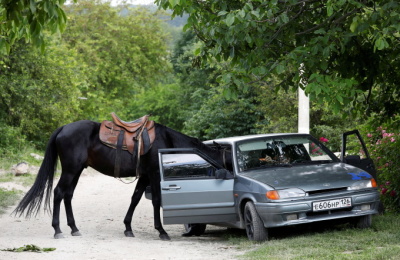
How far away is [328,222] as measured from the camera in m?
10.2

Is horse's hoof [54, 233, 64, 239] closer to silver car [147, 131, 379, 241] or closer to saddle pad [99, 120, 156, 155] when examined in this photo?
saddle pad [99, 120, 156, 155]

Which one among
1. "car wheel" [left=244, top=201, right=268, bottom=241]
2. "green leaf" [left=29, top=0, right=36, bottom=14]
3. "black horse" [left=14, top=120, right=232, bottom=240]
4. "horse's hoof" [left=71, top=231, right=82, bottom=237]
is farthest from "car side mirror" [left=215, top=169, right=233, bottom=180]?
"green leaf" [left=29, top=0, right=36, bottom=14]

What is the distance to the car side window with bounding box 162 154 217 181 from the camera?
10.7 metres

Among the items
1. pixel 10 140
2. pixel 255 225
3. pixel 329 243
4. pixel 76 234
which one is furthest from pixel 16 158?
pixel 329 243

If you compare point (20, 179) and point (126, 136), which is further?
point (20, 179)

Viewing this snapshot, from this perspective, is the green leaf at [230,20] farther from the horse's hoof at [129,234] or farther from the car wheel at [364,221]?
the horse's hoof at [129,234]

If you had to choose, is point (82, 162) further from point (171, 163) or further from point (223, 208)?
point (223, 208)

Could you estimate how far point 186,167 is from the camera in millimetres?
10797

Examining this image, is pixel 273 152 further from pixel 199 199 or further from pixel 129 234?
pixel 129 234

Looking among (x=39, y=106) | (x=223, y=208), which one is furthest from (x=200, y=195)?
(x=39, y=106)

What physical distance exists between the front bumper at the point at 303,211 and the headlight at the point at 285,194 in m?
0.08

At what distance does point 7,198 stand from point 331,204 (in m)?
10.1

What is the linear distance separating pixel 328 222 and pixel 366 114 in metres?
3.38

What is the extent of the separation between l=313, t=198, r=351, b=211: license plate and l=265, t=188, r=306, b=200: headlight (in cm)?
23
